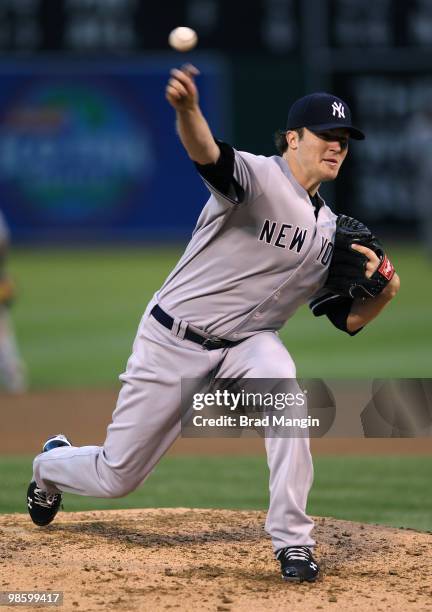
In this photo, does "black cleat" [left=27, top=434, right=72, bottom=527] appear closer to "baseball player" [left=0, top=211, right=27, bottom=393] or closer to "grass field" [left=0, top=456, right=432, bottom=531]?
"grass field" [left=0, top=456, right=432, bottom=531]

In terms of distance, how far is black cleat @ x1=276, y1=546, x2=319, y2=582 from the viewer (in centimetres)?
467

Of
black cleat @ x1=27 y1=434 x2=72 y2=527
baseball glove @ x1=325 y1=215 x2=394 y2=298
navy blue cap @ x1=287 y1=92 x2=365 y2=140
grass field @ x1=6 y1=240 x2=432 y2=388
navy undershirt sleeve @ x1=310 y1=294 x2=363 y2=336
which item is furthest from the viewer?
grass field @ x1=6 y1=240 x2=432 y2=388

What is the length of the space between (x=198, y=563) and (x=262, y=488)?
2345 mm

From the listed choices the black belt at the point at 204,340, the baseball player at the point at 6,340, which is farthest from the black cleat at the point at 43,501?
the baseball player at the point at 6,340

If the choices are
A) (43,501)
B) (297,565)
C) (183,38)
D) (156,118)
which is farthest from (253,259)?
(156,118)

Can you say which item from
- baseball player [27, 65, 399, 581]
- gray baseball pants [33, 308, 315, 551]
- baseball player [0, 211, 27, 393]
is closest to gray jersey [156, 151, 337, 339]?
baseball player [27, 65, 399, 581]

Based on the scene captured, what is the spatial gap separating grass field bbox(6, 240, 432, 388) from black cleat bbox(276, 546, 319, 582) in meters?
6.10

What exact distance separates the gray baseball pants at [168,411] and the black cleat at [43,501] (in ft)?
1.45

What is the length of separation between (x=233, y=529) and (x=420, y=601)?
4.28 feet

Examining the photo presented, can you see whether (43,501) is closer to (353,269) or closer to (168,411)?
(168,411)

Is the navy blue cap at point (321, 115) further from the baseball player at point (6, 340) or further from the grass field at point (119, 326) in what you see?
the grass field at point (119, 326)

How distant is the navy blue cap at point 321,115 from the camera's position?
4832mm

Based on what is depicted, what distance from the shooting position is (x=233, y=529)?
18.4 feet

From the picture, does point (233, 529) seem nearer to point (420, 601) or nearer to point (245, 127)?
point (420, 601)
